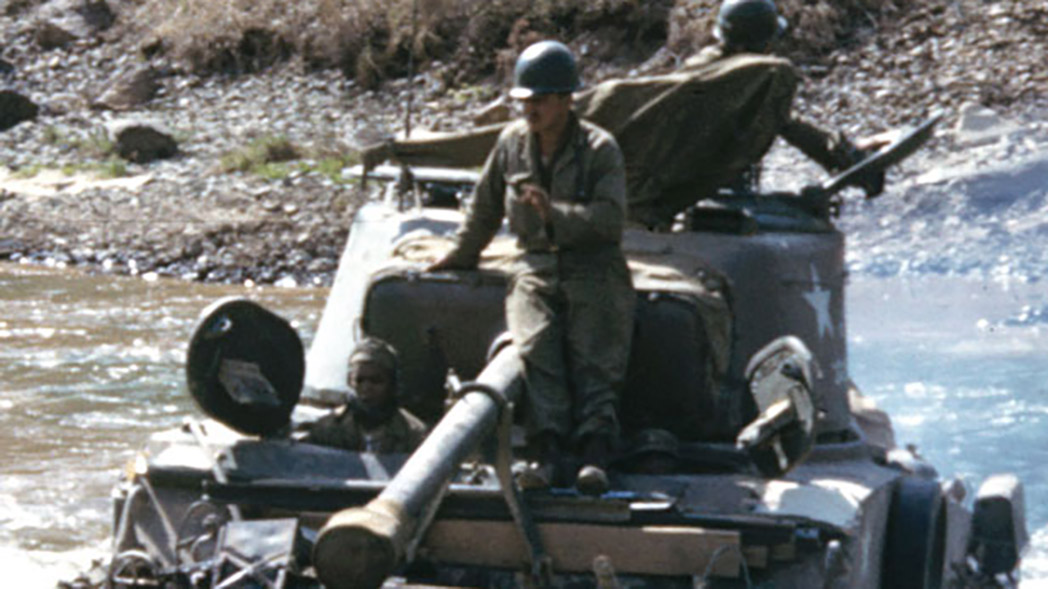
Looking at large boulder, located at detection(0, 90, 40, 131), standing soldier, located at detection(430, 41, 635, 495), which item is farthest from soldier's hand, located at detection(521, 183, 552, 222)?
large boulder, located at detection(0, 90, 40, 131)

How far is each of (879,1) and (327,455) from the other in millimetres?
17110

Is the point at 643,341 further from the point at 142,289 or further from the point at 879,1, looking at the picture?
the point at 879,1

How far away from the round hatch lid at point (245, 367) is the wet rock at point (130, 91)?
18.7m

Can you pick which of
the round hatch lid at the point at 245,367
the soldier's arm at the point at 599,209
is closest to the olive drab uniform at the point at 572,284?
the soldier's arm at the point at 599,209

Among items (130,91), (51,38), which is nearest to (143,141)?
(130,91)

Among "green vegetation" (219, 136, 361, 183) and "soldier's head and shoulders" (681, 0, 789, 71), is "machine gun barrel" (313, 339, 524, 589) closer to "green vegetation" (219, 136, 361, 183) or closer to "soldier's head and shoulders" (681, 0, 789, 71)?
"soldier's head and shoulders" (681, 0, 789, 71)

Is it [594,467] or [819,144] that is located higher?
[819,144]

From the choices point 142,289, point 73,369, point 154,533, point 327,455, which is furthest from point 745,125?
point 142,289

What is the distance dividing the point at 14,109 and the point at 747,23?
1841 centimetres

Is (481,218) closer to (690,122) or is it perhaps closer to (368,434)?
(368,434)

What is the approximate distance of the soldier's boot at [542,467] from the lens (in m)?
7.41

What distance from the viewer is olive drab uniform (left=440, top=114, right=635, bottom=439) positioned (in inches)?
308

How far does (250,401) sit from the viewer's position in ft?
26.5

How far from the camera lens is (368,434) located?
8.21 metres
